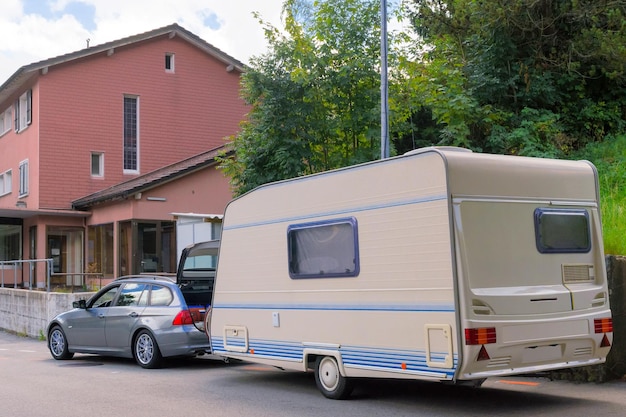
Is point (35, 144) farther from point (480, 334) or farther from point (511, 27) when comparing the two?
point (480, 334)

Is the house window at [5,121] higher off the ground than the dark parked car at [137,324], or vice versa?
the house window at [5,121]

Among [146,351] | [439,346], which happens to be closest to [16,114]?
[146,351]

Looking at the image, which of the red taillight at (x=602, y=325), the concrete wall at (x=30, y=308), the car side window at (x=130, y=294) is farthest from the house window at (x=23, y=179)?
the red taillight at (x=602, y=325)

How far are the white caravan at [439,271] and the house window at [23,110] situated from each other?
2238 centimetres

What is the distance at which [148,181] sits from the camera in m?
26.0

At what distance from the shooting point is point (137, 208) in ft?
84.3

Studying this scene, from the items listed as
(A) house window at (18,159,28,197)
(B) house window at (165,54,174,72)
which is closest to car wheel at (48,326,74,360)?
(A) house window at (18,159,28,197)

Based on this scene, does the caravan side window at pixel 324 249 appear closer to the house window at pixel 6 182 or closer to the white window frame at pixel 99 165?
the white window frame at pixel 99 165

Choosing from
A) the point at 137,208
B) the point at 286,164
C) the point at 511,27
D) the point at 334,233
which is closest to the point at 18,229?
the point at 137,208

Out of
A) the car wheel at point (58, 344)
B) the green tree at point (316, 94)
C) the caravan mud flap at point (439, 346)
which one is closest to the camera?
the caravan mud flap at point (439, 346)

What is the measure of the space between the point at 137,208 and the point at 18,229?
8412 mm

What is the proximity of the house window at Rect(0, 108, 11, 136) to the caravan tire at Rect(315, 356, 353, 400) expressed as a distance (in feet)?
89.6

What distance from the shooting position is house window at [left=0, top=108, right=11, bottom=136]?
110 ft

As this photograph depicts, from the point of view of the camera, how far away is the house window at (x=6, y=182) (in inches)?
1304
